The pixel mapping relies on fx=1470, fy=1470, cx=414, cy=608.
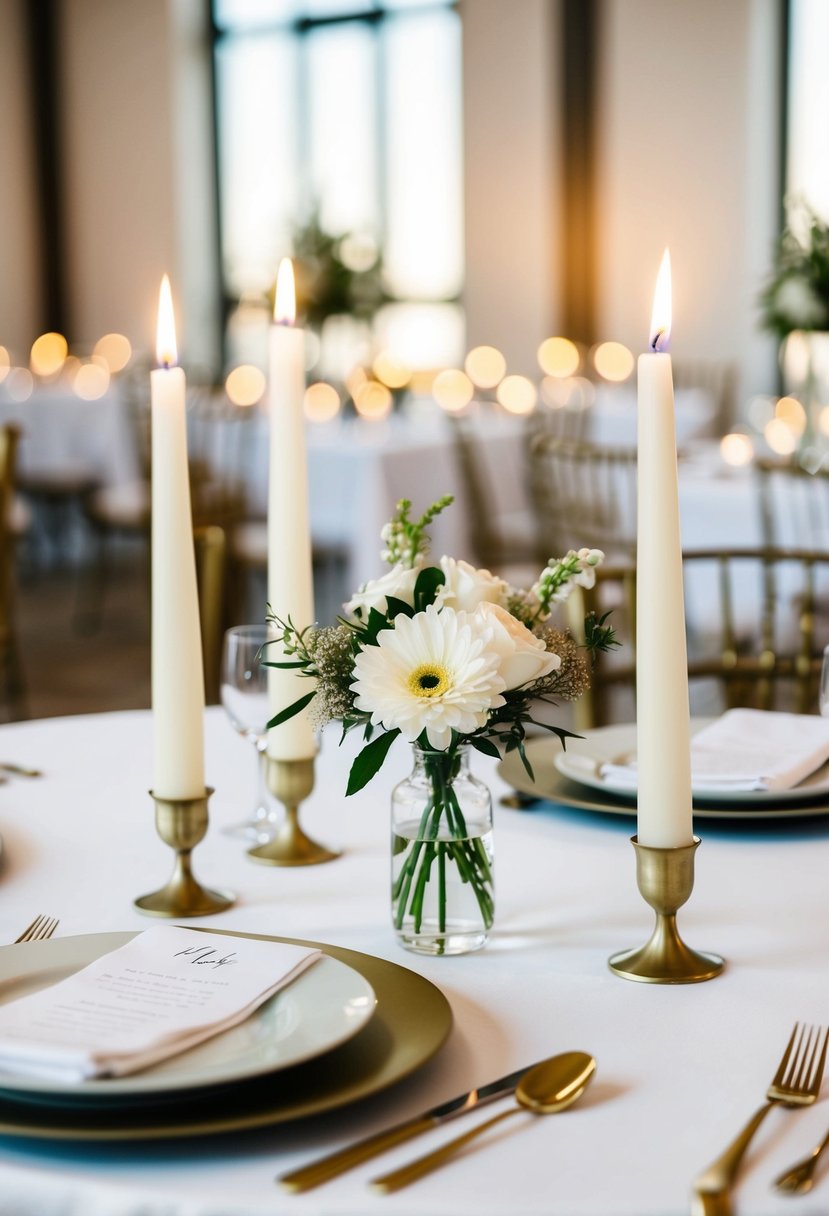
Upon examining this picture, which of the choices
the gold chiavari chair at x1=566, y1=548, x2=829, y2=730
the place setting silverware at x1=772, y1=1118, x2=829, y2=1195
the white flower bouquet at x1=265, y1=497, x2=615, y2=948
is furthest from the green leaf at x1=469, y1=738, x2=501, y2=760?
the gold chiavari chair at x1=566, y1=548, x2=829, y2=730

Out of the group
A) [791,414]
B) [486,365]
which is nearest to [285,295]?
[791,414]

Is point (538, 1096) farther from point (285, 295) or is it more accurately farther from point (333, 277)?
point (333, 277)

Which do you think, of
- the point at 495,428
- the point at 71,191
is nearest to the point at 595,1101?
the point at 495,428

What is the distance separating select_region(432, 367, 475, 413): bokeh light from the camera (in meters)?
5.75

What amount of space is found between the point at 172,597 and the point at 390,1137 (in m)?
0.43

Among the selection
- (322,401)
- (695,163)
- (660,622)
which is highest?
(695,163)

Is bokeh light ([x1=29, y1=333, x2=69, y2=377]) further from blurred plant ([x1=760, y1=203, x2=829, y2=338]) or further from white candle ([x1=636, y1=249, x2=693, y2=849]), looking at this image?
white candle ([x1=636, y1=249, x2=693, y2=849])

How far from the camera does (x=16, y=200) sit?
30.3 ft

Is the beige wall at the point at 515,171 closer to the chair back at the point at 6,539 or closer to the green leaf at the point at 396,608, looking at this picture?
the chair back at the point at 6,539

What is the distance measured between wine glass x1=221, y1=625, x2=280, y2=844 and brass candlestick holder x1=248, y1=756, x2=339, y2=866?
0.04 meters

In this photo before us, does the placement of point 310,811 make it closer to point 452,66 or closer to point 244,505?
point 244,505

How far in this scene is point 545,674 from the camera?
917 mm

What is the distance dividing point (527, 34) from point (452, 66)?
0.71 metres

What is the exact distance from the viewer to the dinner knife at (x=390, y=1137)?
65 centimetres
